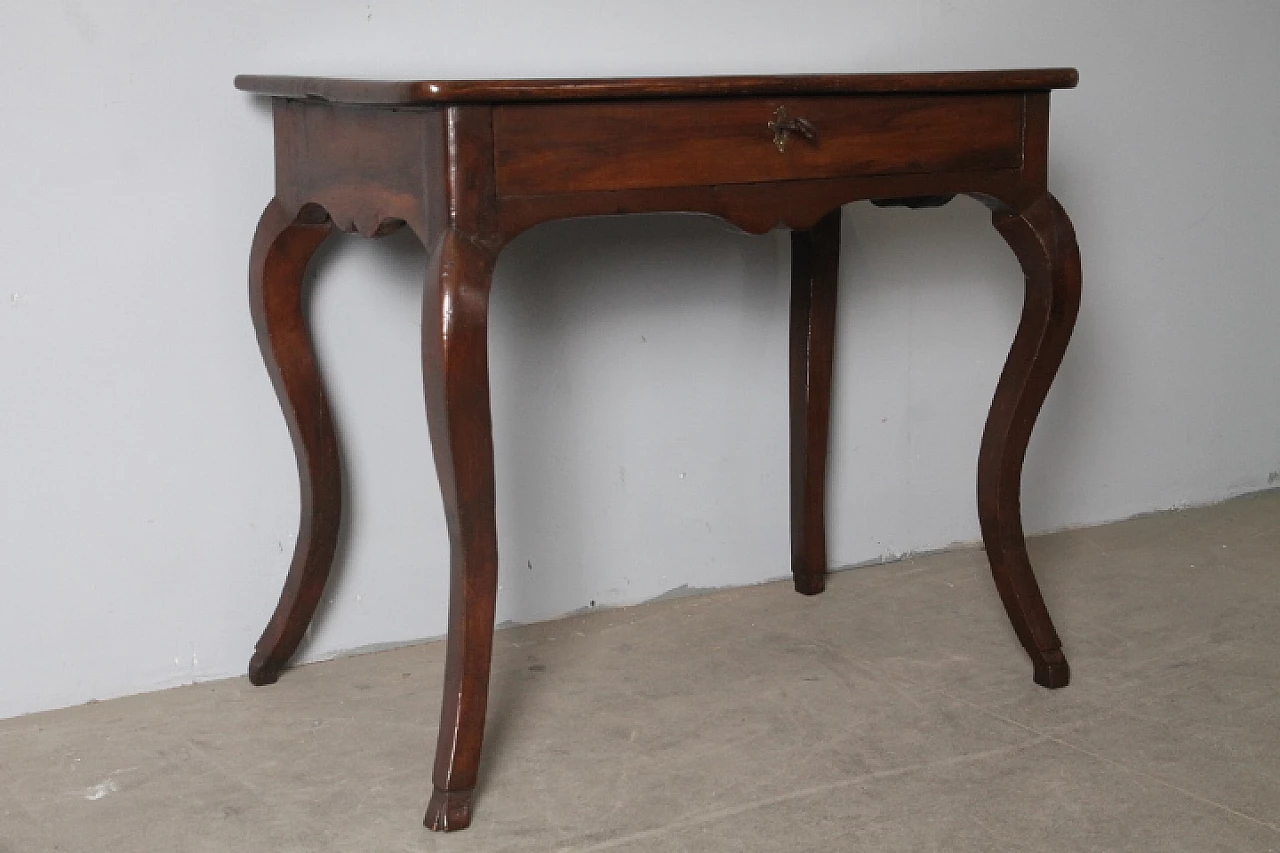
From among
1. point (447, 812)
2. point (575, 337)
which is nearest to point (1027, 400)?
point (575, 337)

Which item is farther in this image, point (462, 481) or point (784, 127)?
point (784, 127)

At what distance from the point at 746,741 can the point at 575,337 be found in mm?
722

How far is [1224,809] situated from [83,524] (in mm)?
1500

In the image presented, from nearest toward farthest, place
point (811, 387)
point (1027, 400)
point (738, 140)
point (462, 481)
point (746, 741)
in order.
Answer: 1. point (462, 481)
2. point (738, 140)
3. point (746, 741)
4. point (1027, 400)
5. point (811, 387)

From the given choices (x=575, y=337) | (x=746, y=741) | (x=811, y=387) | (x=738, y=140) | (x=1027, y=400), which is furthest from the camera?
(x=811, y=387)

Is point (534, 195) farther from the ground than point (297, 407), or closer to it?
farther from the ground

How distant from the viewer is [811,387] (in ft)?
8.25

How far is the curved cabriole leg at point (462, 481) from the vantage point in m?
1.64

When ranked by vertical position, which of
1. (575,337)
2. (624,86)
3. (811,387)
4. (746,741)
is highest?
(624,86)

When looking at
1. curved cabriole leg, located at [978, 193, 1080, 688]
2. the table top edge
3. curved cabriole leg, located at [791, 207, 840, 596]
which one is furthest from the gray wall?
curved cabriole leg, located at [978, 193, 1080, 688]

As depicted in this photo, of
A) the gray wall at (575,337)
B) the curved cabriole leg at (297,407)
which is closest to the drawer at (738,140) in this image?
the curved cabriole leg at (297,407)

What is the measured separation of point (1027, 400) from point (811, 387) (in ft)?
1.55

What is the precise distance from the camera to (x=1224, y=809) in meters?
1.78

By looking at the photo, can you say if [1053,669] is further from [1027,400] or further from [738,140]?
[738,140]
